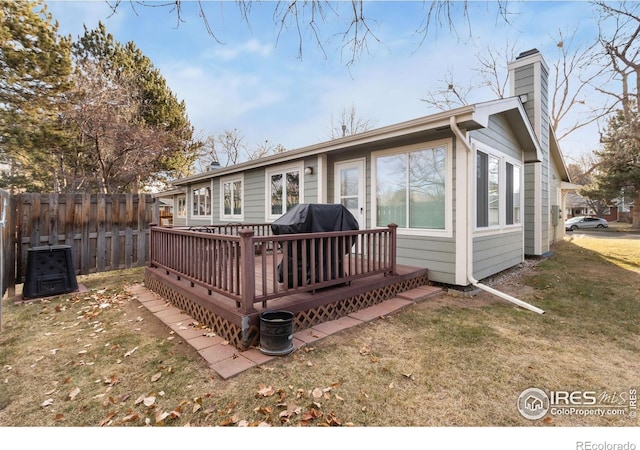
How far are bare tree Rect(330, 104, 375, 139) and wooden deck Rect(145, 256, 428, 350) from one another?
1859cm

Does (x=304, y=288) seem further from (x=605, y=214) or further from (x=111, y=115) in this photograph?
(x=605, y=214)

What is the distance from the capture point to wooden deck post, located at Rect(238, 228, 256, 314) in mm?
3061

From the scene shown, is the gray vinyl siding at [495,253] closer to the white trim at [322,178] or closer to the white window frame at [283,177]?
the white trim at [322,178]

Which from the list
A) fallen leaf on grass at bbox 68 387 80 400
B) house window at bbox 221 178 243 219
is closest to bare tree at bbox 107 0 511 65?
fallen leaf on grass at bbox 68 387 80 400

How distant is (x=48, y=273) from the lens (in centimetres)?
500

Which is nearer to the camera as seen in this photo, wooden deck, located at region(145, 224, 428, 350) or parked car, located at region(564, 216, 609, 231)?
wooden deck, located at region(145, 224, 428, 350)

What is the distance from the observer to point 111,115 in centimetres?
1155

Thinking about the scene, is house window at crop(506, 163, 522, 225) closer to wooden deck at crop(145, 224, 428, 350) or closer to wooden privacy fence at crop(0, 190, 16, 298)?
wooden deck at crop(145, 224, 428, 350)

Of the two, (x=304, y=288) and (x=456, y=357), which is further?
(x=304, y=288)

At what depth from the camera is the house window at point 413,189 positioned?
5285 mm

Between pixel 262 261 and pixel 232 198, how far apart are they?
303 inches

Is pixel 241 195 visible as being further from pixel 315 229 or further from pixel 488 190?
pixel 488 190

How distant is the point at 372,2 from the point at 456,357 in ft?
10.6

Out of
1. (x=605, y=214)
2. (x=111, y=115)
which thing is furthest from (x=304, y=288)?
(x=605, y=214)
